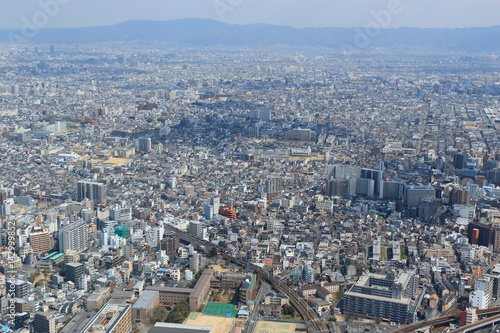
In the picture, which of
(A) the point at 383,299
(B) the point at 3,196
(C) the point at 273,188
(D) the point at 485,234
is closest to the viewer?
(A) the point at 383,299

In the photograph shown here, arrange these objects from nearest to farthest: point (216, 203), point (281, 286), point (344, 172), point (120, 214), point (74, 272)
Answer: point (281, 286)
point (74, 272)
point (120, 214)
point (216, 203)
point (344, 172)

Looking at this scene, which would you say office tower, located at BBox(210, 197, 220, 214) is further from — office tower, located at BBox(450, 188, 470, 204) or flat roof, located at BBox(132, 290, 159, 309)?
office tower, located at BBox(450, 188, 470, 204)

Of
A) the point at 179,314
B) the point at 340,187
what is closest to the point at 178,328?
the point at 179,314

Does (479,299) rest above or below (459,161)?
below

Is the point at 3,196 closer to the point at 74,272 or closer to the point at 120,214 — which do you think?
the point at 120,214

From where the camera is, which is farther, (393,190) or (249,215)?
(393,190)

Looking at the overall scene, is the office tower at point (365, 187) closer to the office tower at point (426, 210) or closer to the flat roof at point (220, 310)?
the office tower at point (426, 210)

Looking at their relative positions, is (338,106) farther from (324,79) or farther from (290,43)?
(290,43)

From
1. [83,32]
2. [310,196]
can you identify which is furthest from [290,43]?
[310,196]
